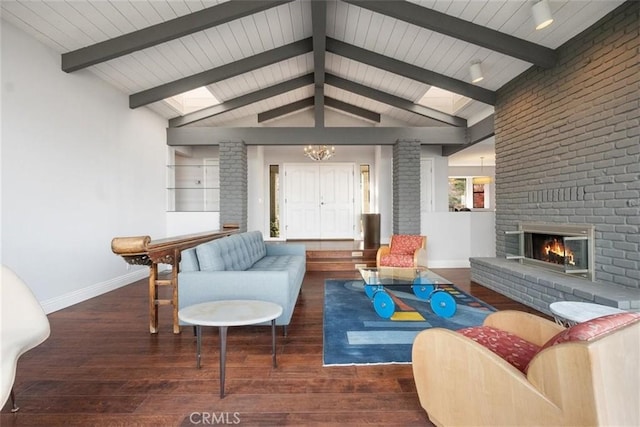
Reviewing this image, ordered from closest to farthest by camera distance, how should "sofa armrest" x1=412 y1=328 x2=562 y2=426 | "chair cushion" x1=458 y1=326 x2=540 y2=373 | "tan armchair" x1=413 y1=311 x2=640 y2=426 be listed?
"tan armchair" x1=413 y1=311 x2=640 y2=426 → "sofa armrest" x1=412 y1=328 x2=562 y2=426 → "chair cushion" x1=458 y1=326 x2=540 y2=373

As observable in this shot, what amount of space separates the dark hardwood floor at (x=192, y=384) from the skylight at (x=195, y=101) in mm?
4169

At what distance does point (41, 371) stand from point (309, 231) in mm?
6079

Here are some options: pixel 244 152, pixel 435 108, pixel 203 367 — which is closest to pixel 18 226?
pixel 203 367

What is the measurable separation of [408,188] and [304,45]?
2.98m

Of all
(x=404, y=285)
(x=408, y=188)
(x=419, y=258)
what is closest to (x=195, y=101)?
(x=408, y=188)

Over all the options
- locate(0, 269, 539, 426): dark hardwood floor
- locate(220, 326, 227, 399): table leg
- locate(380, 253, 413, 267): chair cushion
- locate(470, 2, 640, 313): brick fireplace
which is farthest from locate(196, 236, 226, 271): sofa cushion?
locate(470, 2, 640, 313): brick fireplace

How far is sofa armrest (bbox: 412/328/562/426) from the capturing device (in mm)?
1169

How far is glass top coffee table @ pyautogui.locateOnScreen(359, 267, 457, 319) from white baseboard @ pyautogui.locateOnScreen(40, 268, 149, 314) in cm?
338

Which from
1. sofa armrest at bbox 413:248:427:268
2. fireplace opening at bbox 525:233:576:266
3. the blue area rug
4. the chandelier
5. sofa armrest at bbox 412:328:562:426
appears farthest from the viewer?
the chandelier

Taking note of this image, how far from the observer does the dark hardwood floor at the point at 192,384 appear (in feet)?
5.40

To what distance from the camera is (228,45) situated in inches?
161

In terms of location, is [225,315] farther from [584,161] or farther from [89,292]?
[584,161]

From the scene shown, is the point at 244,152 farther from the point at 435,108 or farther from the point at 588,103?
the point at 588,103

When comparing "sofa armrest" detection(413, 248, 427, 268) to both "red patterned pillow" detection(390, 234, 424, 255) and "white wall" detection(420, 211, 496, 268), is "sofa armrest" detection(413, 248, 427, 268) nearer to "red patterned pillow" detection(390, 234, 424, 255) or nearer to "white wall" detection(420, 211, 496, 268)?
"red patterned pillow" detection(390, 234, 424, 255)
